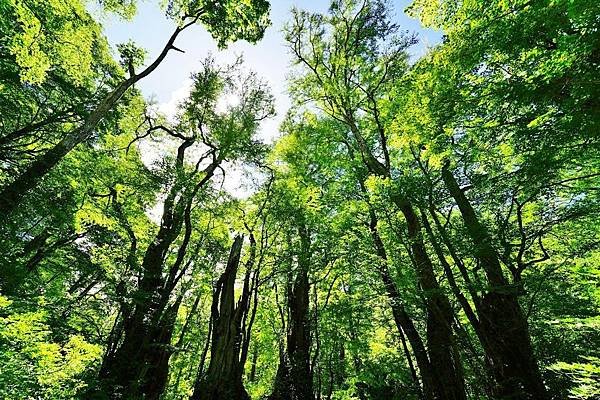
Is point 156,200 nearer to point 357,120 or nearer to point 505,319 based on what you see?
point 357,120

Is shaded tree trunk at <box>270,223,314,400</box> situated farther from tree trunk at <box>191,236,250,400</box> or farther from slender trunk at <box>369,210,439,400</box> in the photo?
slender trunk at <box>369,210,439,400</box>

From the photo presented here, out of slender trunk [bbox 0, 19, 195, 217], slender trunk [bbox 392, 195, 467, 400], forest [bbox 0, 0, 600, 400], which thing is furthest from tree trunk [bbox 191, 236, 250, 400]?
slender trunk [bbox 0, 19, 195, 217]

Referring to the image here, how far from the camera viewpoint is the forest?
12.9 feet

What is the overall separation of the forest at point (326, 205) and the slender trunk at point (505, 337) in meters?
0.04

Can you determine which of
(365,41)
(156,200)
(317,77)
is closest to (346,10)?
(365,41)

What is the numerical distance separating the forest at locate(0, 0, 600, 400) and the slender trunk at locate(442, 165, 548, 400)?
0.12ft

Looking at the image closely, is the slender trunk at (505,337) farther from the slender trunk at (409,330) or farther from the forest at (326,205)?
the slender trunk at (409,330)

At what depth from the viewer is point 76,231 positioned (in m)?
8.69

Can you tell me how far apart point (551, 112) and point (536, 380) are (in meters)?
4.36

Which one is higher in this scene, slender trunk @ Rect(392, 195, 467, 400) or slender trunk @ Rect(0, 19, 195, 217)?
slender trunk @ Rect(0, 19, 195, 217)

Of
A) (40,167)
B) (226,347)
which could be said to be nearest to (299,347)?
(226,347)

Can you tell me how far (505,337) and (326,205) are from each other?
5.64 metres

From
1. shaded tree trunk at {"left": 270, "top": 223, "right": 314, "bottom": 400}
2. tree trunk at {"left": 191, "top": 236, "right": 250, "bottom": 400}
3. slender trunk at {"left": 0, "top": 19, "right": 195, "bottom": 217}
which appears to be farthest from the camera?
shaded tree trunk at {"left": 270, "top": 223, "right": 314, "bottom": 400}

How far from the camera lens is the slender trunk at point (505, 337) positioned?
16.1ft
